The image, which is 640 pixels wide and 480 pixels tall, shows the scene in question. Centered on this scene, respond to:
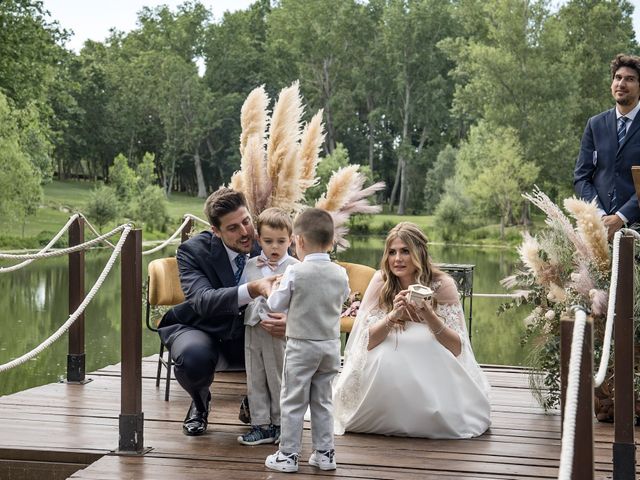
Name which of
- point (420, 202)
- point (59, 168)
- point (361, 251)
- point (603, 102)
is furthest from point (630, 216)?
point (59, 168)

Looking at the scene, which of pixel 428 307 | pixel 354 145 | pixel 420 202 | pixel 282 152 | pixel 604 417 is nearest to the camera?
pixel 428 307

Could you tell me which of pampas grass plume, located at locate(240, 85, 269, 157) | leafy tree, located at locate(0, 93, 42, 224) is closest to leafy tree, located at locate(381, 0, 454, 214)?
leafy tree, located at locate(0, 93, 42, 224)

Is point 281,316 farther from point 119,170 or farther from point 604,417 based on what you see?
point 119,170

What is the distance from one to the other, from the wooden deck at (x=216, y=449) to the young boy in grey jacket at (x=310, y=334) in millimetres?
129

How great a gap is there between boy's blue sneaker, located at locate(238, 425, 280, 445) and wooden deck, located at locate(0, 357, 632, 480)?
4 centimetres

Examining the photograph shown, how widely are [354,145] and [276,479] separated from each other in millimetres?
50600

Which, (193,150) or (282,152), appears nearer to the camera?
(282,152)

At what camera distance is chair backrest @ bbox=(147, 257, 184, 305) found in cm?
579

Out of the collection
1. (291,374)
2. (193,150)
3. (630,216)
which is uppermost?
(193,150)

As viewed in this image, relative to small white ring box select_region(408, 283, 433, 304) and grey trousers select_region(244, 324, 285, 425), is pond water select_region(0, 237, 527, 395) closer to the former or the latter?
grey trousers select_region(244, 324, 285, 425)

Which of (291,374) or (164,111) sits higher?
(164,111)

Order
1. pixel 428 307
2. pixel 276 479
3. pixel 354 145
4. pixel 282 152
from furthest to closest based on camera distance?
pixel 354 145, pixel 282 152, pixel 428 307, pixel 276 479

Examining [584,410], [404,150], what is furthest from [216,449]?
[404,150]

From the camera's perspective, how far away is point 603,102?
1575 inches
